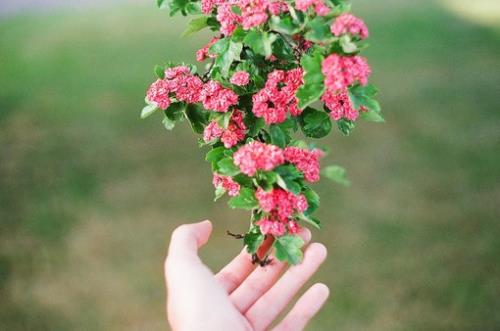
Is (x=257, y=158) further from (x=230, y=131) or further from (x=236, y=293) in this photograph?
(x=236, y=293)

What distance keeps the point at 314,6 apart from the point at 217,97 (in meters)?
0.24

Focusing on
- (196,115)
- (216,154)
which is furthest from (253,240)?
(196,115)

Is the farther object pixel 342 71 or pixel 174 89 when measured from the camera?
pixel 174 89

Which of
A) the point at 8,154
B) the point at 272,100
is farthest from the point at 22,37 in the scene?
the point at 272,100

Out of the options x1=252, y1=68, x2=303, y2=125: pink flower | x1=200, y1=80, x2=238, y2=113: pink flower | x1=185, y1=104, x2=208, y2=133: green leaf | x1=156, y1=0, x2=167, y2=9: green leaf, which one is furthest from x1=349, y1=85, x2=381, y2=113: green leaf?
x1=156, y1=0, x2=167, y2=9: green leaf

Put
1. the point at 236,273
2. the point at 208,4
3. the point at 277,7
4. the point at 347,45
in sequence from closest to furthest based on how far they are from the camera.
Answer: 1. the point at 347,45
2. the point at 277,7
3. the point at 208,4
4. the point at 236,273

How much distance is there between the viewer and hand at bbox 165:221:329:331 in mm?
1230

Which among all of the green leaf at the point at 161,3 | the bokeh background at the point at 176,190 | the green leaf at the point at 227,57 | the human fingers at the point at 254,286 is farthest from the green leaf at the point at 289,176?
the bokeh background at the point at 176,190

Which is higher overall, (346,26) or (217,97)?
(346,26)

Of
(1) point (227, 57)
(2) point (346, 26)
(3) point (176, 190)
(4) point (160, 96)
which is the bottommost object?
(3) point (176, 190)

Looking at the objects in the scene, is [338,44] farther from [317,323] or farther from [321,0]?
[317,323]

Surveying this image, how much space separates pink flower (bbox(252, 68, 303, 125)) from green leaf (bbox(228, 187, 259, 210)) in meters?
0.13

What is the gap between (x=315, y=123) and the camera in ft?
3.67

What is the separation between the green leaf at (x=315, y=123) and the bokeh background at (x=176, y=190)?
1.34m
